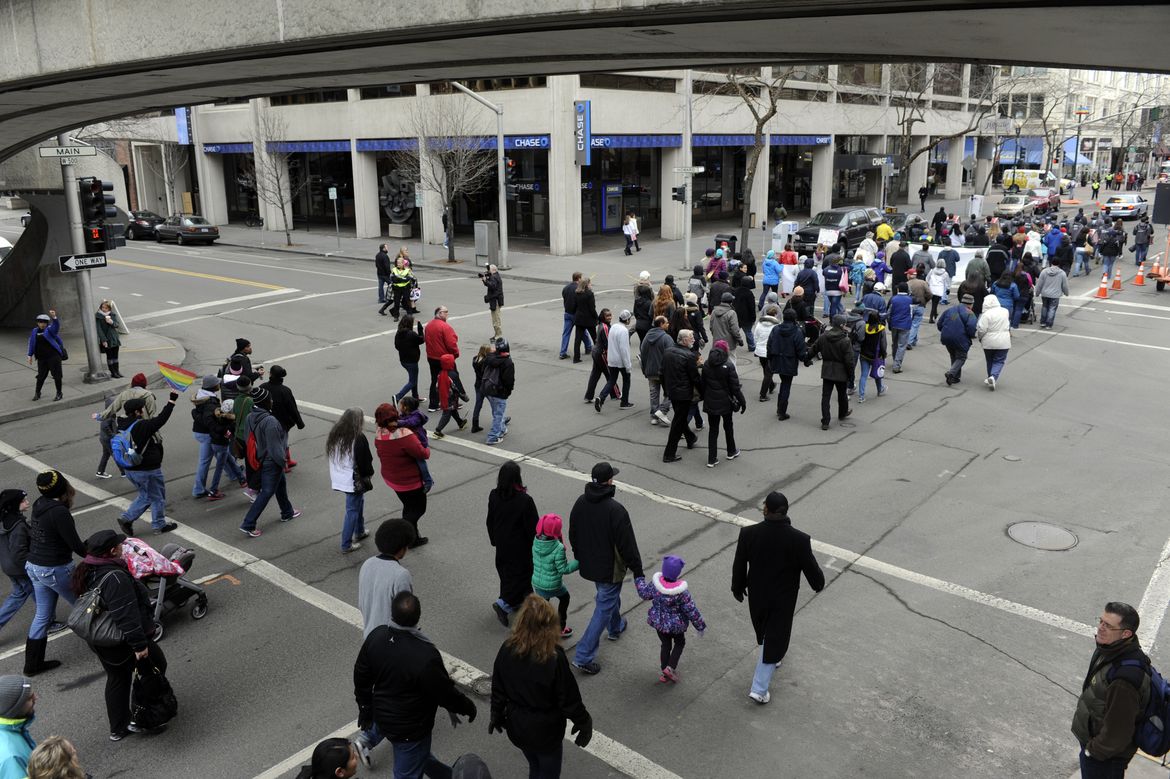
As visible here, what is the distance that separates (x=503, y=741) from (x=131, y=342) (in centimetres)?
1766

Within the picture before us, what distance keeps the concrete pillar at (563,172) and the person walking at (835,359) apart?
22072 mm

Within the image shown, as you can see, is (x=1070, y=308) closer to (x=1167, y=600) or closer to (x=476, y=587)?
(x=1167, y=600)

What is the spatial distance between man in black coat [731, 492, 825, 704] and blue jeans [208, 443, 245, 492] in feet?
22.9

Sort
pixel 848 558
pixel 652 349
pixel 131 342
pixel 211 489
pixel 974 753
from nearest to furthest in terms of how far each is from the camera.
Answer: pixel 974 753 → pixel 848 558 → pixel 211 489 → pixel 652 349 → pixel 131 342

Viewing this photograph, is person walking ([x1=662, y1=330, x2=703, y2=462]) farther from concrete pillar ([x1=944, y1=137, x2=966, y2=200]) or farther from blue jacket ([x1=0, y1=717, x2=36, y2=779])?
concrete pillar ([x1=944, y1=137, x2=966, y2=200])

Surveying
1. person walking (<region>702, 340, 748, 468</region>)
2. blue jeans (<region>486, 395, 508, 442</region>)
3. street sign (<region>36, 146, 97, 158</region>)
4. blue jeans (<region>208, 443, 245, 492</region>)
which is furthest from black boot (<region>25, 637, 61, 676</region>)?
street sign (<region>36, 146, 97, 158</region>)

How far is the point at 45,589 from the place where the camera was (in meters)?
7.17

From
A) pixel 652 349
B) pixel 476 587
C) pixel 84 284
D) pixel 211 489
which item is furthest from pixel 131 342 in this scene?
pixel 476 587

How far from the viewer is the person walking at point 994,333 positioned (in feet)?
47.0

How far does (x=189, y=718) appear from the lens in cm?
646

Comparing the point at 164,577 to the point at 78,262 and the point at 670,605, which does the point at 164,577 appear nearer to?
the point at 670,605

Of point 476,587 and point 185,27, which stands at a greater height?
point 185,27

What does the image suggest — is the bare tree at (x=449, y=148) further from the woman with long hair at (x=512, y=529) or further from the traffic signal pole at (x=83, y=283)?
the woman with long hair at (x=512, y=529)

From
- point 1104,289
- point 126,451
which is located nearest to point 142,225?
point 126,451
